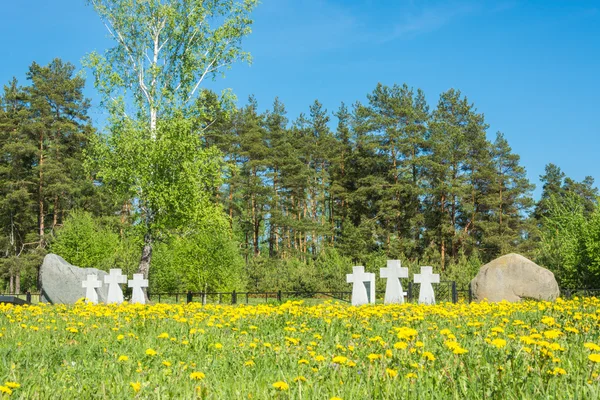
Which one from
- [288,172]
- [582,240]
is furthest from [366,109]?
[582,240]

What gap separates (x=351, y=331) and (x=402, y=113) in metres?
39.2

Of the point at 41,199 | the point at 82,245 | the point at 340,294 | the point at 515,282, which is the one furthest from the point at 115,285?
the point at 41,199

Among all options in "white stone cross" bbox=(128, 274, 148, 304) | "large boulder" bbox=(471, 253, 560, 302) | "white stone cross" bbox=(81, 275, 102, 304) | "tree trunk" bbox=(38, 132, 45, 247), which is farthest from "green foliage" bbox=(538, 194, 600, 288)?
"tree trunk" bbox=(38, 132, 45, 247)

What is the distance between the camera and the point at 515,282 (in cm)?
1742

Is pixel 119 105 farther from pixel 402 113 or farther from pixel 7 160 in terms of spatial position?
pixel 7 160

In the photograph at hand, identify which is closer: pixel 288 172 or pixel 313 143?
pixel 288 172

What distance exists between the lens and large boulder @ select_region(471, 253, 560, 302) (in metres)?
17.2

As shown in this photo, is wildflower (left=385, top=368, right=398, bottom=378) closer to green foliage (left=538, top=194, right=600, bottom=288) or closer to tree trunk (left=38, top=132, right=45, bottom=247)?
green foliage (left=538, top=194, right=600, bottom=288)

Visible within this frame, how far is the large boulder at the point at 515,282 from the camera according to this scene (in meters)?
17.2

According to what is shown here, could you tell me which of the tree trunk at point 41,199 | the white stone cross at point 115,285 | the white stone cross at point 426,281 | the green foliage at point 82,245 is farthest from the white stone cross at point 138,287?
the tree trunk at point 41,199

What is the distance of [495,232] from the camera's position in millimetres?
45188

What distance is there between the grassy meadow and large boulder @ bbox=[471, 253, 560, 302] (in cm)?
940

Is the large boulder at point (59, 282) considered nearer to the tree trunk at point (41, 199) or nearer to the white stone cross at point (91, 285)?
the white stone cross at point (91, 285)

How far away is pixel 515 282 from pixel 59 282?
54.3 feet
